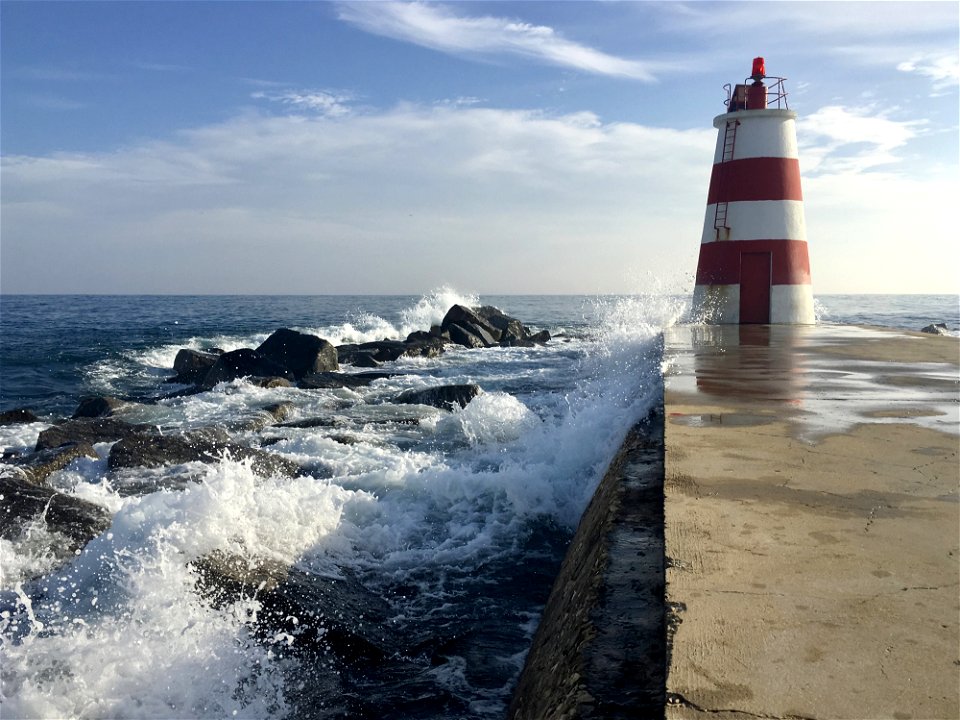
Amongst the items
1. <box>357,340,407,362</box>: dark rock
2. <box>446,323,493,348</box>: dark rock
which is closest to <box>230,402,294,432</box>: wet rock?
<box>357,340,407,362</box>: dark rock

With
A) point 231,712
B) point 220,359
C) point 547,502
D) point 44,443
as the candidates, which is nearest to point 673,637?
point 231,712

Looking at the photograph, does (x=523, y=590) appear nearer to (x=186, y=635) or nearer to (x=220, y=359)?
(x=186, y=635)

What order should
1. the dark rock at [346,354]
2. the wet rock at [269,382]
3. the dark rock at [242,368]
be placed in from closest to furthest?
1. the wet rock at [269,382]
2. the dark rock at [242,368]
3. the dark rock at [346,354]

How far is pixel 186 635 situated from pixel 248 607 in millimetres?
303

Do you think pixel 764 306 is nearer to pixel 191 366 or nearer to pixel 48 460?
pixel 48 460

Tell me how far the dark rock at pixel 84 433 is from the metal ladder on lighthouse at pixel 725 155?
877 centimetres

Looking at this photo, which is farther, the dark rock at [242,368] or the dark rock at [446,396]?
the dark rock at [242,368]

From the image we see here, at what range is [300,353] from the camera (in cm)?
1443

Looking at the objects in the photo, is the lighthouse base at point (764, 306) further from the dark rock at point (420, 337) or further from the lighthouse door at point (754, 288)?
the dark rock at point (420, 337)

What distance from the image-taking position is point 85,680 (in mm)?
2717

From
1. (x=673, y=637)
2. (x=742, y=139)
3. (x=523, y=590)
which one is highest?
(x=742, y=139)

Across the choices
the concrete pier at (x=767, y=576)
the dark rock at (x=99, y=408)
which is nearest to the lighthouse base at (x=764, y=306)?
the concrete pier at (x=767, y=576)

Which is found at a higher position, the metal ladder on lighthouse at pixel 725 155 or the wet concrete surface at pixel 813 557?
the metal ladder on lighthouse at pixel 725 155

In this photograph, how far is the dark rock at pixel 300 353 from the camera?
46.0 feet
